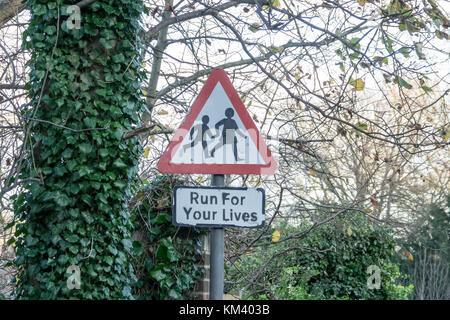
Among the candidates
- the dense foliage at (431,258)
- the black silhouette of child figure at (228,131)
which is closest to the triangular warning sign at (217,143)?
the black silhouette of child figure at (228,131)

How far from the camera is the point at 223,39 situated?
7.51 metres

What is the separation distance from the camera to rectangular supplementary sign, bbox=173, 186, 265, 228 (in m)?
3.46

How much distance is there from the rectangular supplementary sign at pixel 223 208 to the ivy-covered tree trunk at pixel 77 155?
97 centimetres

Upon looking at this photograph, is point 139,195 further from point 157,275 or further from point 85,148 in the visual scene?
point 85,148

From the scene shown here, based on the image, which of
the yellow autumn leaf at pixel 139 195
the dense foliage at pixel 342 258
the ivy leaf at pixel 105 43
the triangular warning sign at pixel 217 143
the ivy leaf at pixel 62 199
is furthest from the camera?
the dense foliage at pixel 342 258

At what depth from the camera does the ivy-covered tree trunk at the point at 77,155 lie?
4.14 meters

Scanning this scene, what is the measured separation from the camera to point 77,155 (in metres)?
4.23

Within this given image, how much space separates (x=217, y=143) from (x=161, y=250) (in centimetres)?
150

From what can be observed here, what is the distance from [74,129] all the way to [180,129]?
1.00 meters

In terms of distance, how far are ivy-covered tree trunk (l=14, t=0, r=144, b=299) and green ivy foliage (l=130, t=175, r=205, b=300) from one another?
0.33 metres

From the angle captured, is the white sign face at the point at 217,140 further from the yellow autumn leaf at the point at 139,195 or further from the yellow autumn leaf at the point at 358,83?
the yellow autumn leaf at the point at 358,83

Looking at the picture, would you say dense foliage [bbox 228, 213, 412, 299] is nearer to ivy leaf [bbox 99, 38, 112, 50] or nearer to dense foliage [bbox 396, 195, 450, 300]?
ivy leaf [bbox 99, 38, 112, 50]
